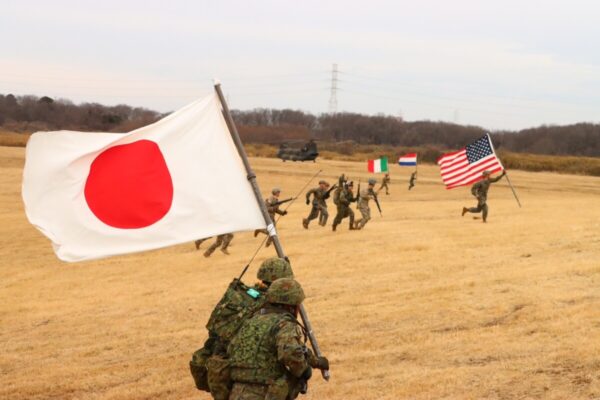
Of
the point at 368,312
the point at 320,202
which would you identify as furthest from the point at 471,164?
the point at 368,312

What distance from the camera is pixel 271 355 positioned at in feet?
25.2

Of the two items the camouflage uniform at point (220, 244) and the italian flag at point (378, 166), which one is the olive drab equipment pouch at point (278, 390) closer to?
the camouflage uniform at point (220, 244)

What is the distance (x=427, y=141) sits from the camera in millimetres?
138000

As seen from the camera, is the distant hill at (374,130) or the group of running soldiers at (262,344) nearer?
the group of running soldiers at (262,344)

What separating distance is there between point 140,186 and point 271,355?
8.43ft

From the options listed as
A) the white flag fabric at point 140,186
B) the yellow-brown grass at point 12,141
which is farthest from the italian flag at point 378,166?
the yellow-brown grass at point 12,141

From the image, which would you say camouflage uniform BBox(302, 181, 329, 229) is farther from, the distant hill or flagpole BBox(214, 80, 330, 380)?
the distant hill

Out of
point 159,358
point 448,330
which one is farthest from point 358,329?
point 159,358

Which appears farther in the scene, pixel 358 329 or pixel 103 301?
pixel 103 301

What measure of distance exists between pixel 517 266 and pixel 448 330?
21.8ft

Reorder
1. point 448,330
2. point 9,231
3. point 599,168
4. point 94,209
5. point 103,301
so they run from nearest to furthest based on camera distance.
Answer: point 94,209
point 448,330
point 103,301
point 9,231
point 599,168

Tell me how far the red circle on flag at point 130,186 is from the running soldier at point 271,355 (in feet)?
6.23

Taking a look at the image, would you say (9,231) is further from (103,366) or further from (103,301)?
(103,366)

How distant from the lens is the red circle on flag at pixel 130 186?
9.07 meters
